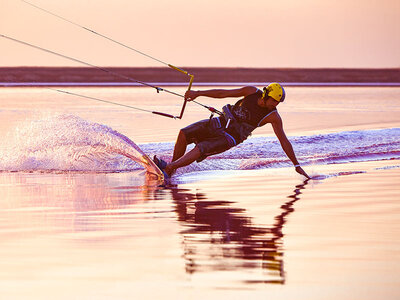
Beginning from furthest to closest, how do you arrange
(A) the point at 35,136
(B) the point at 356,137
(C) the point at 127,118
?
(C) the point at 127,118, (B) the point at 356,137, (A) the point at 35,136

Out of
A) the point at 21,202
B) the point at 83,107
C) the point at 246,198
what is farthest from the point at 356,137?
the point at 83,107

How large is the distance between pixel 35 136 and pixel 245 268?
26.1 feet

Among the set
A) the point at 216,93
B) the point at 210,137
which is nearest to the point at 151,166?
the point at 210,137

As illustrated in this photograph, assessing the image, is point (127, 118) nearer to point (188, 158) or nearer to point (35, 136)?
point (35, 136)

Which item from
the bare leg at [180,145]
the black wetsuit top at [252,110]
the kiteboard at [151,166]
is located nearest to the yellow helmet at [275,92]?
the black wetsuit top at [252,110]

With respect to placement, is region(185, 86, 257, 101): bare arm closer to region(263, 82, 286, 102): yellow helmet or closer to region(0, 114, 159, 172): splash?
region(263, 82, 286, 102): yellow helmet

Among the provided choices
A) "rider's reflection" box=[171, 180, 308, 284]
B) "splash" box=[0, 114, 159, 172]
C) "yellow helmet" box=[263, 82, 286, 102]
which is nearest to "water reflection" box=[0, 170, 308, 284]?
Result: "rider's reflection" box=[171, 180, 308, 284]

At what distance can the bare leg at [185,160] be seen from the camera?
1220 cm

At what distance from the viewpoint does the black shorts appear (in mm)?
12156

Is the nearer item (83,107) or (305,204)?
(305,204)

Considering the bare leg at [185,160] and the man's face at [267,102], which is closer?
the man's face at [267,102]

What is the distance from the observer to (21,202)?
33.2 feet

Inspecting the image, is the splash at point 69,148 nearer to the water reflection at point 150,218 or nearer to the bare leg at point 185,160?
the bare leg at point 185,160

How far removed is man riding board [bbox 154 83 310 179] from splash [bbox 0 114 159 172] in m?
1.28
